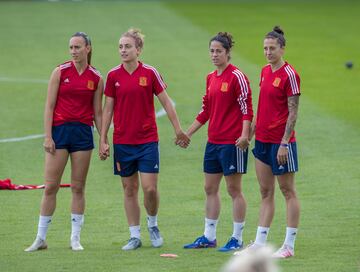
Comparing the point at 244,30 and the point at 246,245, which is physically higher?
the point at 244,30

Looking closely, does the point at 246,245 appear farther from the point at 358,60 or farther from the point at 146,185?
the point at 358,60

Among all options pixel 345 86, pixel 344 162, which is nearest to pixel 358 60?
pixel 345 86

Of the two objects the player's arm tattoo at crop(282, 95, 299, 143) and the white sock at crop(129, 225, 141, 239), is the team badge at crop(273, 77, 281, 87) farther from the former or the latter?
the white sock at crop(129, 225, 141, 239)

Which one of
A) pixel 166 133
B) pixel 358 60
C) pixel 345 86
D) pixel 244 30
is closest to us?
pixel 166 133

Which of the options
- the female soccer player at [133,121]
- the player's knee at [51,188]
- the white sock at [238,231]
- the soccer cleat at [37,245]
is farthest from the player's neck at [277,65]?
the soccer cleat at [37,245]

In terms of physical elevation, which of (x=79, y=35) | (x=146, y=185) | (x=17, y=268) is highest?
(x=79, y=35)

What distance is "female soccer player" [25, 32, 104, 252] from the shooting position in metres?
11.9

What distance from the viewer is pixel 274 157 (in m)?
11.5

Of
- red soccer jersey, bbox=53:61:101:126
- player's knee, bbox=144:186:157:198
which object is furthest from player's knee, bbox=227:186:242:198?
red soccer jersey, bbox=53:61:101:126

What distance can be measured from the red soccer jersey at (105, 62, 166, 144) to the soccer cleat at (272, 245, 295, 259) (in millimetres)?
1812

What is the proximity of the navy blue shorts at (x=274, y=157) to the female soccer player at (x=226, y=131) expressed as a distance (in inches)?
8.5

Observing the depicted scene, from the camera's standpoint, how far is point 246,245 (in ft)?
40.4

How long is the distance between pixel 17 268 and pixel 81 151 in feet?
4.87

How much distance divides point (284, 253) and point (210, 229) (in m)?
0.97
